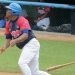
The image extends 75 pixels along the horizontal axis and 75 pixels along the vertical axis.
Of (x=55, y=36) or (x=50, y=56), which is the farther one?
(x=55, y=36)

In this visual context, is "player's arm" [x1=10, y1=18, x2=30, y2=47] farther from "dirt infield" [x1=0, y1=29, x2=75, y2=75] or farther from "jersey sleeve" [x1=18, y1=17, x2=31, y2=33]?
"dirt infield" [x1=0, y1=29, x2=75, y2=75]

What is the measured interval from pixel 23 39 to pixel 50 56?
13.0 feet

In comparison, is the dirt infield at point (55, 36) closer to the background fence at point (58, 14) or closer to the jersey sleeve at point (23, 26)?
the background fence at point (58, 14)

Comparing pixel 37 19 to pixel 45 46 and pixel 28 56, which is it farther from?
pixel 28 56

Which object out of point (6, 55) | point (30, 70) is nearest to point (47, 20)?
point (6, 55)

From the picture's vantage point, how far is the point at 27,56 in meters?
7.05

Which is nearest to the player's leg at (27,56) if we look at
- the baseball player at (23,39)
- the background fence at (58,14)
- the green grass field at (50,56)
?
the baseball player at (23,39)

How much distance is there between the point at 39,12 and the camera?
49.1 ft

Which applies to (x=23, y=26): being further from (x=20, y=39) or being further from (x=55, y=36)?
(x=55, y=36)

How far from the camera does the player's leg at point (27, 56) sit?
702 cm

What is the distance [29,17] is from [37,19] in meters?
0.37

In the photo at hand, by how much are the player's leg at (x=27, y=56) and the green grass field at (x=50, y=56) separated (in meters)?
1.69

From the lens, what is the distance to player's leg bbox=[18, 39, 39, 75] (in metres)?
7.02

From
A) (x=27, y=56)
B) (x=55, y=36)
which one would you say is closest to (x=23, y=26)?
(x=27, y=56)
